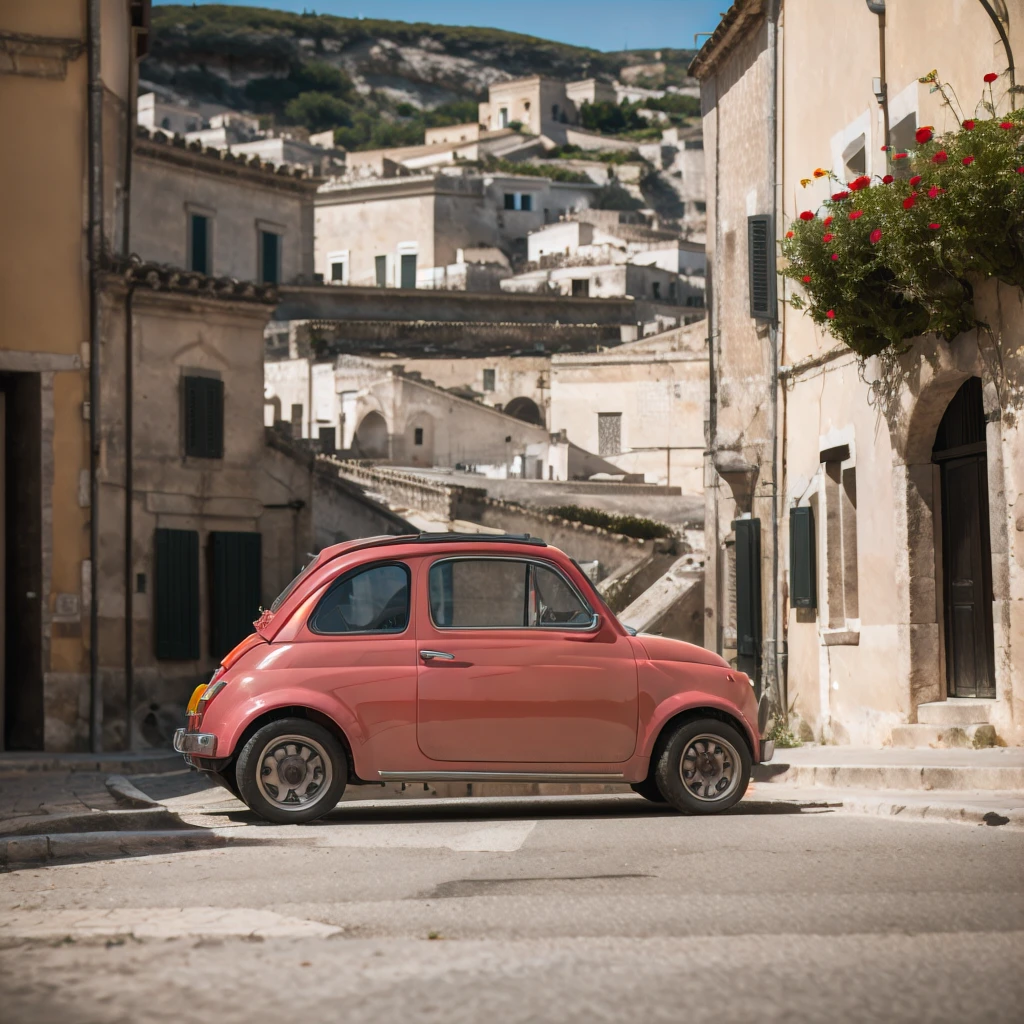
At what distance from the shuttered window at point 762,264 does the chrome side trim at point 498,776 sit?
10225 millimetres

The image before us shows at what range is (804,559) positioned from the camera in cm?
1852

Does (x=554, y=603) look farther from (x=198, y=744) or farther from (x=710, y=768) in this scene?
(x=198, y=744)

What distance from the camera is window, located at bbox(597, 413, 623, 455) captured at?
66.9m

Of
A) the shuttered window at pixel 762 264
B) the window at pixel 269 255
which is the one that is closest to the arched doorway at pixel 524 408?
the window at pixel 269 255

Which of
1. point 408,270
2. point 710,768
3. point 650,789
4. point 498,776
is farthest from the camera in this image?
point 408,270

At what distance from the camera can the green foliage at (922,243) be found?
12.7 m

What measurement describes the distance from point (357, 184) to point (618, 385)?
2816 cm

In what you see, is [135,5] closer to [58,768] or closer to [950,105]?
[58,768]

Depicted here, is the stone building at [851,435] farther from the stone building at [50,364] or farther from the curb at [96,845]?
the stone building at [50,364]

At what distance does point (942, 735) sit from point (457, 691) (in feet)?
18.0

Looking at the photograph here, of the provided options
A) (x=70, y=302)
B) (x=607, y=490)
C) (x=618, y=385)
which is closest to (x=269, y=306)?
(x=70, y=302)

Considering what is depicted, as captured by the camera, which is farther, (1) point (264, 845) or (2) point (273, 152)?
(2) point (273, 152)

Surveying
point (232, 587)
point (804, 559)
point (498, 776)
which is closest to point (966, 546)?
point (804, 559)

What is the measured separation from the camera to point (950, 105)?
1446 centimetres
